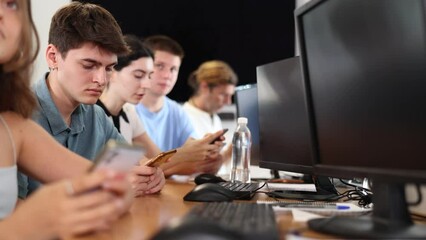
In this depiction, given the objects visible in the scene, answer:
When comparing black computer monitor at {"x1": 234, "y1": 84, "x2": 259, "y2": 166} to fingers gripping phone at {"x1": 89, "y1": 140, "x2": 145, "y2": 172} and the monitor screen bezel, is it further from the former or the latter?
fingers gripping phone at {"x1": 89, "y1": 140, "x2": 145, "y2": 172}

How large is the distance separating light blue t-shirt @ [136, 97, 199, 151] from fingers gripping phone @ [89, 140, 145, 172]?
2401 mm

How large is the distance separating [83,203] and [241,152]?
64.3 inches

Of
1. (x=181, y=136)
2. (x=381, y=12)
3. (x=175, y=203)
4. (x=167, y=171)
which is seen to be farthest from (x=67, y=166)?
(x=181, y=136)

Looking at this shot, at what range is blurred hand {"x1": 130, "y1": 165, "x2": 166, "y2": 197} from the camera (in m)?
1.61

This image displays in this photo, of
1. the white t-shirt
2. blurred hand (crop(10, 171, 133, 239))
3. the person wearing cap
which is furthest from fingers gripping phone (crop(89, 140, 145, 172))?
the person wearing cap

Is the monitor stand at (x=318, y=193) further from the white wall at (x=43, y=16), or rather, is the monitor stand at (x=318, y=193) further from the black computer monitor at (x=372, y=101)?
the white wall at (x=43, y=16)

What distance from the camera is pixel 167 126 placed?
3244 mm

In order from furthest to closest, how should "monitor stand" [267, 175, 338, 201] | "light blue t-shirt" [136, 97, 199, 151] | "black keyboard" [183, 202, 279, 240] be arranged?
"light blue t-shirt" [136, 97, 199, 151], "monitor stand" [267, 175, 338, 201], "black keyboard" [183, 202, 279, 240]

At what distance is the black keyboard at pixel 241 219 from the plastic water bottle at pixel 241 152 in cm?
111

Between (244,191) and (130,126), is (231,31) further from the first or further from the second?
(244,191)

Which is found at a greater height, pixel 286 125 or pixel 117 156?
pixel 286 125

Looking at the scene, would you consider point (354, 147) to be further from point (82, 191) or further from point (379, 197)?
point (82, 191)

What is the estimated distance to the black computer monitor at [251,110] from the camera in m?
2.25

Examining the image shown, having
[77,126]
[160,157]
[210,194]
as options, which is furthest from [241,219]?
[77,126]
